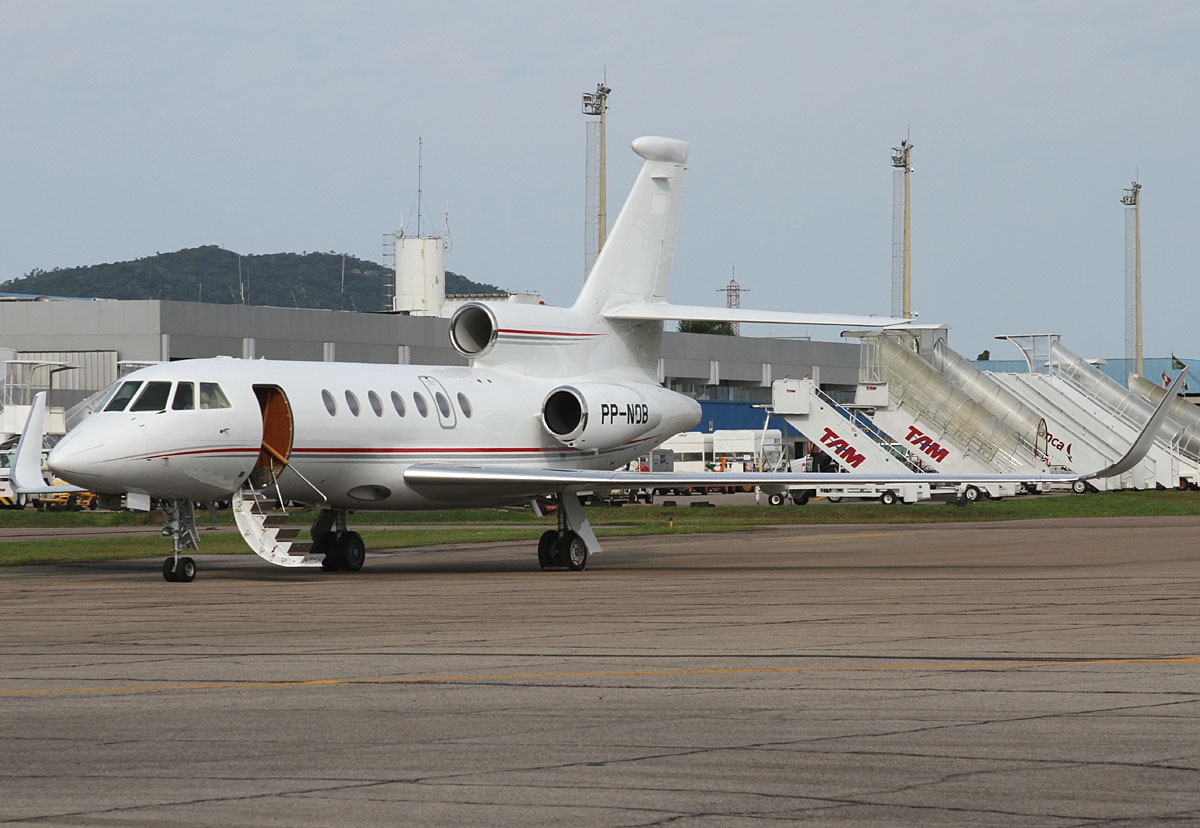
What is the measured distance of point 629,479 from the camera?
23422mm

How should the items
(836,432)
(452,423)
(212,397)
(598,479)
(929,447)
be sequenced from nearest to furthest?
(212,397) → (598,479) → (452,423) → (836,432) → (929,447)

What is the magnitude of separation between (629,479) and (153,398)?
6.90 metres

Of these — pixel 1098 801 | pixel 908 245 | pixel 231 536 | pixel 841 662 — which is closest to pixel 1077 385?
pixel 908 245

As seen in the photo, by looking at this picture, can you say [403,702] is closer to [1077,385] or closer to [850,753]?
[850,753]

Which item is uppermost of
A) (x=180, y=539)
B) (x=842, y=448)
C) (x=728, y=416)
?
(x=728, y=416)

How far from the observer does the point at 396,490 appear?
23719 millimetres

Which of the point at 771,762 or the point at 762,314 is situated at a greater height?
the point at 762,314

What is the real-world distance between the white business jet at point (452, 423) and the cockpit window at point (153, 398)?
2cm

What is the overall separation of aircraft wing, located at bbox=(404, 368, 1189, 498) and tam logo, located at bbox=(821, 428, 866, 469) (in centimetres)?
3251

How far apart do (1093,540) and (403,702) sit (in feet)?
82.8

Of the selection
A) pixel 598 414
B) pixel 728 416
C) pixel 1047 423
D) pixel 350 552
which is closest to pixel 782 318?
pixel 598 414

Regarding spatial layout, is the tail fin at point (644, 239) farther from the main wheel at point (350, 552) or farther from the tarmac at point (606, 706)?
the tarmac at point (606, 706)

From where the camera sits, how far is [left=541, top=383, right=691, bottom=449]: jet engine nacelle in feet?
85.9

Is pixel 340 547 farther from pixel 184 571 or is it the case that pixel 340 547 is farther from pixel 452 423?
pixel 184 571
